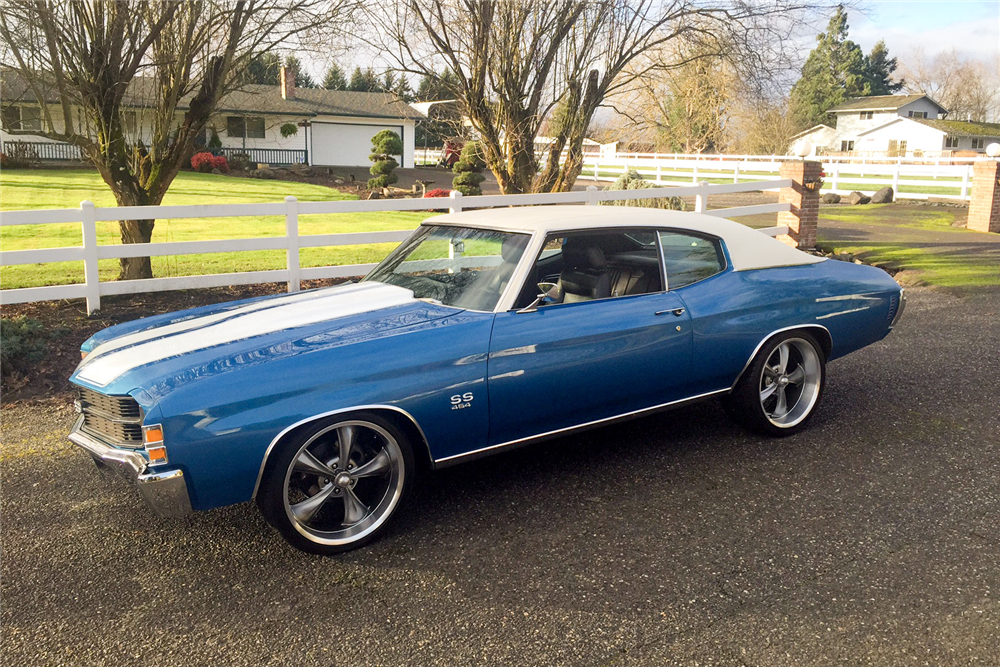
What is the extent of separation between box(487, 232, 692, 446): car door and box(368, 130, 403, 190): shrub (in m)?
29.0

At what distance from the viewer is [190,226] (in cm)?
1991

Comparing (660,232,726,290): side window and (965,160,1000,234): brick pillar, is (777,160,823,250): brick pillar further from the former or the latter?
(660,232,726,290): side window

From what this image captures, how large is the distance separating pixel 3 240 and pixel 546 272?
52.6ft

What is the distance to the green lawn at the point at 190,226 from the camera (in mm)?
12789

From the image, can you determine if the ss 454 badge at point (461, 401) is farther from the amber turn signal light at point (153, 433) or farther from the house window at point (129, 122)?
the house window at point (129, 122)

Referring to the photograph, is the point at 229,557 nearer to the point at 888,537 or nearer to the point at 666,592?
the point at 666,592

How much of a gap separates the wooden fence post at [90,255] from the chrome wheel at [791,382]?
22.1 feet

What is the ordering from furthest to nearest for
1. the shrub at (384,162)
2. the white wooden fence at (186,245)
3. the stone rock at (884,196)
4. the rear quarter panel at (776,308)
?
the shrub at (384,162) → the stone rock at (884,196) → the white wooden fence at (186,245) → the rear quarter panel at (776,308)

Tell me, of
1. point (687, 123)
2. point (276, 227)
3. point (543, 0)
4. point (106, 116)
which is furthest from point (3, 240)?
point (687, 123)

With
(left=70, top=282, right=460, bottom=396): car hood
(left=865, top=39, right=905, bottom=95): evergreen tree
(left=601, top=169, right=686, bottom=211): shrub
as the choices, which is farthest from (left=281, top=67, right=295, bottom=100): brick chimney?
(left=865, top=39, right=905, bottom=95): evergreen tree

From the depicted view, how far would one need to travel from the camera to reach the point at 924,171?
31.5 m

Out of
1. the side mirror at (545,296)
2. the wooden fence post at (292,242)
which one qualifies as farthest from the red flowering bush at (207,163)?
the side mirror at (545,296)

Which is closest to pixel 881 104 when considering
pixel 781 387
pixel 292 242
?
pixel 292 242

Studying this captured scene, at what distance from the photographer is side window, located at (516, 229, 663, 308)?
15.4ft
